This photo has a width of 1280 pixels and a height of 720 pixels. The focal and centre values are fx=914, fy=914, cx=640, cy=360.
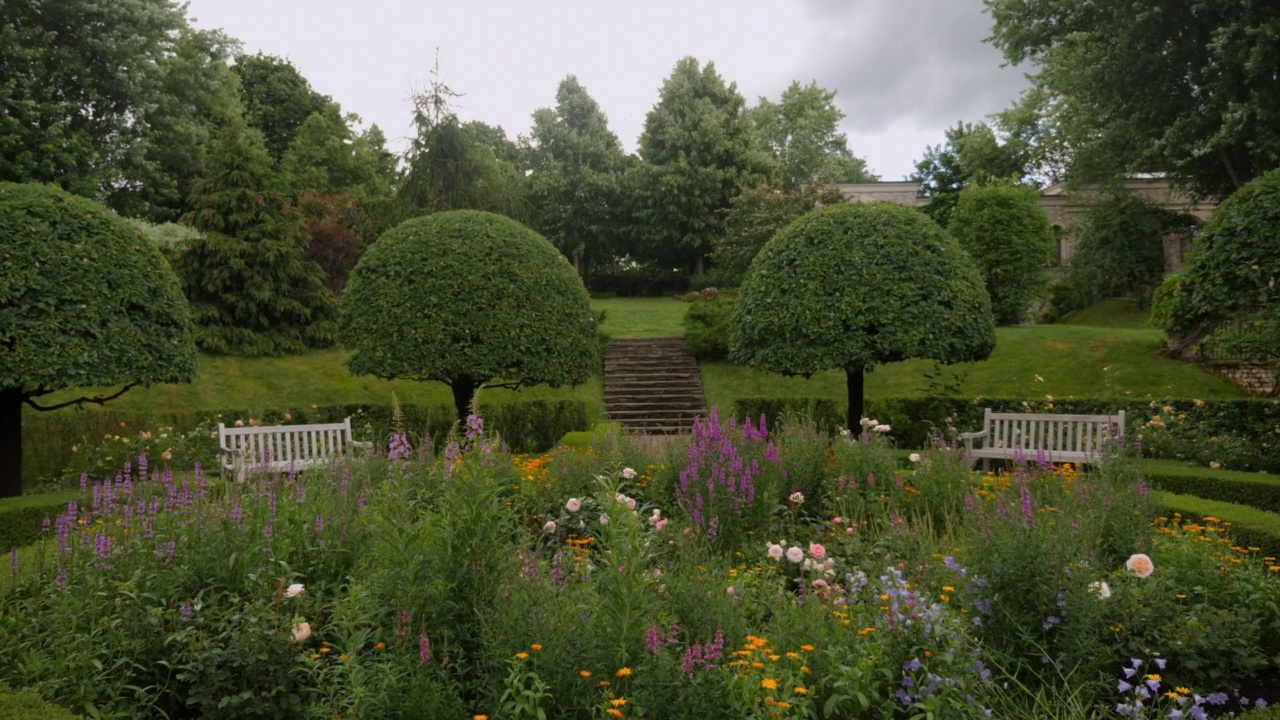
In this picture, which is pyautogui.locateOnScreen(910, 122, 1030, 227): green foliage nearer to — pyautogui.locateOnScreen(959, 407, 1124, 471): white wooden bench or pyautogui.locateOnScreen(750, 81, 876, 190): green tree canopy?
pyautogui.locateOnScreen(750, 81, 876, 190): green tree canopy

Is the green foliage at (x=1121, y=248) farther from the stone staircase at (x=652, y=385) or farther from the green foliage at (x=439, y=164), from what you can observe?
the green foliage at (x=439, y=164)

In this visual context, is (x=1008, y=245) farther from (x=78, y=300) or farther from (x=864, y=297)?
(x=78, y=300)

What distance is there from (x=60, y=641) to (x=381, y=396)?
14.4 meters

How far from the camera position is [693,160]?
113 ft

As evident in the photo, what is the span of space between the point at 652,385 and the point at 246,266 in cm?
903

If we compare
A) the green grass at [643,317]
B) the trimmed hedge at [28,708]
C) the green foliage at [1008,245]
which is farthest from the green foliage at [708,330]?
the trimmed hedge at [28,708]

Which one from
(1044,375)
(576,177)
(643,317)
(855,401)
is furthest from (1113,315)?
(855,401)

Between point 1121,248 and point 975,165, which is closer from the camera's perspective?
point 1121,248

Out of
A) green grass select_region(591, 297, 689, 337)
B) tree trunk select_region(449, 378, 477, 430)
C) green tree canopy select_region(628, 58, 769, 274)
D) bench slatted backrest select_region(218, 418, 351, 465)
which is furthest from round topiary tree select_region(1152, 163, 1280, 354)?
green tree canopy select_region(628, 58, 769, 274)

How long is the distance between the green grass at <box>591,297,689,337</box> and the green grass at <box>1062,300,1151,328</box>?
12.7 meters

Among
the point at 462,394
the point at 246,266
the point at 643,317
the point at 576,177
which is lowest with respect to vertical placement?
the point at 462,394

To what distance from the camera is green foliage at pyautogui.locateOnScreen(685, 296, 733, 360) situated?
21516mm

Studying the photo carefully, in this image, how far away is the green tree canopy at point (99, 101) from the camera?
62.2ft

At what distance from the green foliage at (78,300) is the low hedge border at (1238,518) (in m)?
9.05
